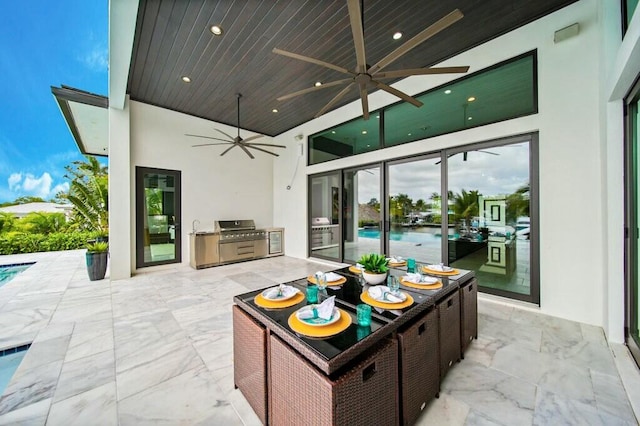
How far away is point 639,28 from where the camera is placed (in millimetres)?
1562

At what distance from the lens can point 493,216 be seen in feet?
11.0

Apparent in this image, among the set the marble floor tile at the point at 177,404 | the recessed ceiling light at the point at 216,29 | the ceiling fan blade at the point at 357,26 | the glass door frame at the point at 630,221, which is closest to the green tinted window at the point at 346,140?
the ceiling fan blade at the point at 357,26

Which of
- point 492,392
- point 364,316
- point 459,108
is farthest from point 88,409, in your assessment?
point 459,108

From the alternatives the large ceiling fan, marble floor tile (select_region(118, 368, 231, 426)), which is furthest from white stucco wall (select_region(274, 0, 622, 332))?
marble floor tile (select_region(118, 368, 231, 426))

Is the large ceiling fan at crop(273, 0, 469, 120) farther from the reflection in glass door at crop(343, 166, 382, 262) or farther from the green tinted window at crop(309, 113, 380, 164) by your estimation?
the reflection in glass door at crop(343, 166, 382, 262)

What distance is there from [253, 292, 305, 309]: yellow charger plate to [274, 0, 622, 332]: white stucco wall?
312cm

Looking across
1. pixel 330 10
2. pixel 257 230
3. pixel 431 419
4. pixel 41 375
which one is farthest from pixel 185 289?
pixel 330 10

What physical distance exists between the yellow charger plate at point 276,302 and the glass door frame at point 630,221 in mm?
3006

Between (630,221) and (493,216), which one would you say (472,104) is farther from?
(630,221)

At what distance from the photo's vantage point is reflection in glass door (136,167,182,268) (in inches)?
201

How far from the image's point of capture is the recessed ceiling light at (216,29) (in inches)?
120

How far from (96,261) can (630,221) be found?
24.7 feet

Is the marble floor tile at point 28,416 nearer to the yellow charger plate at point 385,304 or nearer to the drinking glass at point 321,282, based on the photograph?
the drinking glass at point 321,282

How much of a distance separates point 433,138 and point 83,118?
24.4 ft
